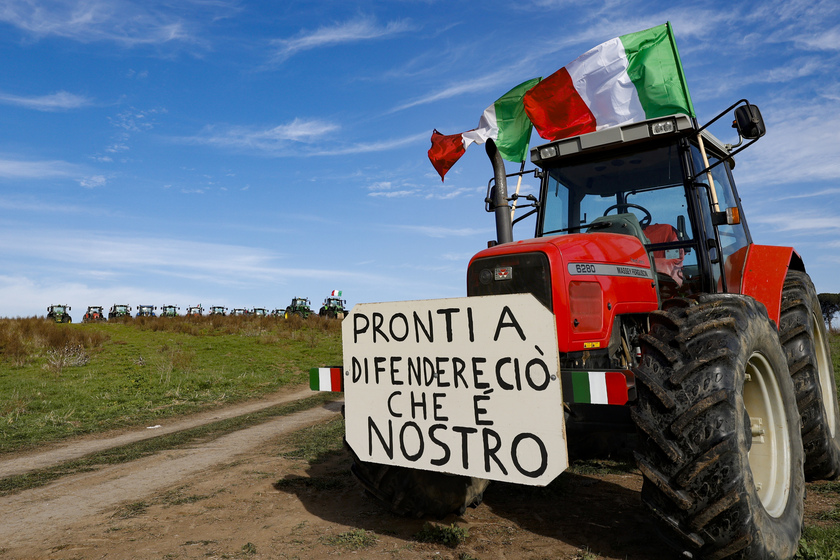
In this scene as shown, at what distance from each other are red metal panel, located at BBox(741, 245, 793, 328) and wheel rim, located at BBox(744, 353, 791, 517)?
44.3 inches

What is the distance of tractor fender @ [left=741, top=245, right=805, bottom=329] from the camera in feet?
15.1

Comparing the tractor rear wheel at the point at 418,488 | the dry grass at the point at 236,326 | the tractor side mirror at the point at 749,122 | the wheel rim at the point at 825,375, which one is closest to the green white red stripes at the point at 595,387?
the tractor rear wheel at the point at 418,488

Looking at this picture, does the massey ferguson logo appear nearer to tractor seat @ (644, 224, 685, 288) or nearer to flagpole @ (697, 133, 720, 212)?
tractor seat @ (644, 224, 685, 288)

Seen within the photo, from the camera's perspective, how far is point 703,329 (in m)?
3.04

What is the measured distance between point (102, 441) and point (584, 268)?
25.8ft

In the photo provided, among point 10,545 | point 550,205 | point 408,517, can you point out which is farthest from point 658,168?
point 10,545

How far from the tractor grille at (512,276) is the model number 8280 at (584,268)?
24 centimetres

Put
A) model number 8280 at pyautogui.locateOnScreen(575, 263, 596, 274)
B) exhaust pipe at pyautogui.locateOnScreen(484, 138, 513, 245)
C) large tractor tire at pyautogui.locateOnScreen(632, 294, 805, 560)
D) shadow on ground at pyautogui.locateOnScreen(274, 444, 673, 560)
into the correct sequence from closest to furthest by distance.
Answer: large tractor tire at pyautogui.locateOnScreen(632, 294, 805, 560) → shadow on ground at pyautogui.locateOnScreen(274, 444, 673, 560) → model number 8280 at pyautogui.locateOnScreen(575, 263, 596, 274) → exhaust pipe at pyautogui.locateOnScreen(484, 138, 513, 245)

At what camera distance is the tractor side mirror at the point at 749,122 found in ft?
13.3

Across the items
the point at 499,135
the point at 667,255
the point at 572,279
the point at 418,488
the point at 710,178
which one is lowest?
the point at 418,488

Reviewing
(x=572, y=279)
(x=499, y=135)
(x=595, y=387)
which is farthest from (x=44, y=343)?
(x=595, y=387)

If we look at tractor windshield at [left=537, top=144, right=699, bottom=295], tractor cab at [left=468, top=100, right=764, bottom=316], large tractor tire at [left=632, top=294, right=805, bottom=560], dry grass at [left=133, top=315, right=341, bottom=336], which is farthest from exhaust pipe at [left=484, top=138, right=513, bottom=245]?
dry grass at [left=133, top=315, right=341, bottom=336]

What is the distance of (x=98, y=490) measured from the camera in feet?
17.7

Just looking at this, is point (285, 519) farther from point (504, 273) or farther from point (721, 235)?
point (721, 235)
